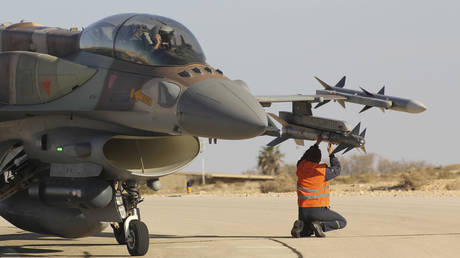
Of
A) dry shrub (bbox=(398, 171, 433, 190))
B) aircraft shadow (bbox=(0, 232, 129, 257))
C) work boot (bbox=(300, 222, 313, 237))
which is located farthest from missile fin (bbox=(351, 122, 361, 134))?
dry shrub (bbox=(398, 171, 433, 190))

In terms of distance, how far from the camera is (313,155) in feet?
42.4

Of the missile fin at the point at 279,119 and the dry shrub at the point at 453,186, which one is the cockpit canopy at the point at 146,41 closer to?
the missile fin at the point at 279,119

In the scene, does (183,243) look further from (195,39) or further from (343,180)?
(343,180)

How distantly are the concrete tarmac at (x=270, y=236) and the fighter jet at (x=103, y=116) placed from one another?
2.91 ft

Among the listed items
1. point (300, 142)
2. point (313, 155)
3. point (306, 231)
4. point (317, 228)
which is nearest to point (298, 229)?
point (306, 231)

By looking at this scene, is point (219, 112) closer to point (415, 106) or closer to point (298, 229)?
point (298, 229)

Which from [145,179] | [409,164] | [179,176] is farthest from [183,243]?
[409,164]

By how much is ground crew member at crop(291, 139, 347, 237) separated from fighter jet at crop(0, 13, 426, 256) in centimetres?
208

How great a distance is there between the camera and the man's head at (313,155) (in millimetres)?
12867

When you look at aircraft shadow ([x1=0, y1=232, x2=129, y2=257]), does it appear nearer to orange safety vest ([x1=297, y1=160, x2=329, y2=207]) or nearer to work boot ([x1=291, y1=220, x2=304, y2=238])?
work boot ([x1=291, y1=220, x2=304, y2=238])

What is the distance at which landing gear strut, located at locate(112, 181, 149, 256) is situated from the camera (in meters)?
10.6

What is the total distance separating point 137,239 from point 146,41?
2.95m

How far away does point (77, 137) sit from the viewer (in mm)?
10383

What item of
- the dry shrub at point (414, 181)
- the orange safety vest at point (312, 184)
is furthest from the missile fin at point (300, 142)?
the dry shrub at point (414, 181)
